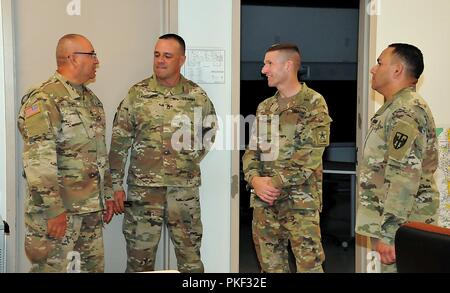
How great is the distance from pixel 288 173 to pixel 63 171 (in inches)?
44.7

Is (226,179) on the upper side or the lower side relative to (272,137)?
lower

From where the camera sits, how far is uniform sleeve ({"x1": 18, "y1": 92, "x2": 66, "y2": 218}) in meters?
2.52

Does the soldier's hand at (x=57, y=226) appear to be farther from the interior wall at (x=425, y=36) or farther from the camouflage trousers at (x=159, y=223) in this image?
the interior wall at (x=425, y=36)

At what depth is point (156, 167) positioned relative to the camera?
3.07 m

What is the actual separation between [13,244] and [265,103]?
1585 millimetres

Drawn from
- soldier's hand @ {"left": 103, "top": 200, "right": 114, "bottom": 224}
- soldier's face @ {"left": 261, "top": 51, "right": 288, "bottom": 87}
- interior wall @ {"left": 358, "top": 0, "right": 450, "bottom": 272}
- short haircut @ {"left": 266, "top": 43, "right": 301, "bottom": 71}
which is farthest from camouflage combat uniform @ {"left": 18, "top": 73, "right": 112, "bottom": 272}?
interior wall @ {"left": 358, "top": 0, "right": 450, "bottom": 272}

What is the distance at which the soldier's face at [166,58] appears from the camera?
121 inches

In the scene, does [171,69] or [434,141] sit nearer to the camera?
[434,141]

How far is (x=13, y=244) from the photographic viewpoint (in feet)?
10.0

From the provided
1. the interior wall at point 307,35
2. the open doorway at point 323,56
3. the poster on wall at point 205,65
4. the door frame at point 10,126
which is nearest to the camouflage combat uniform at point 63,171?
the door frame at point 10,126

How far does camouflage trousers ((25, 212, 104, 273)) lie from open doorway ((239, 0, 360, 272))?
286 centimetres

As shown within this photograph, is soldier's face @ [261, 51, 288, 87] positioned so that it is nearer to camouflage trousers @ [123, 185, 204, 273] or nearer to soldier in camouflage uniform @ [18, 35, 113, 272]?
camouflage trousers @ [123, 185, 204, 273]
